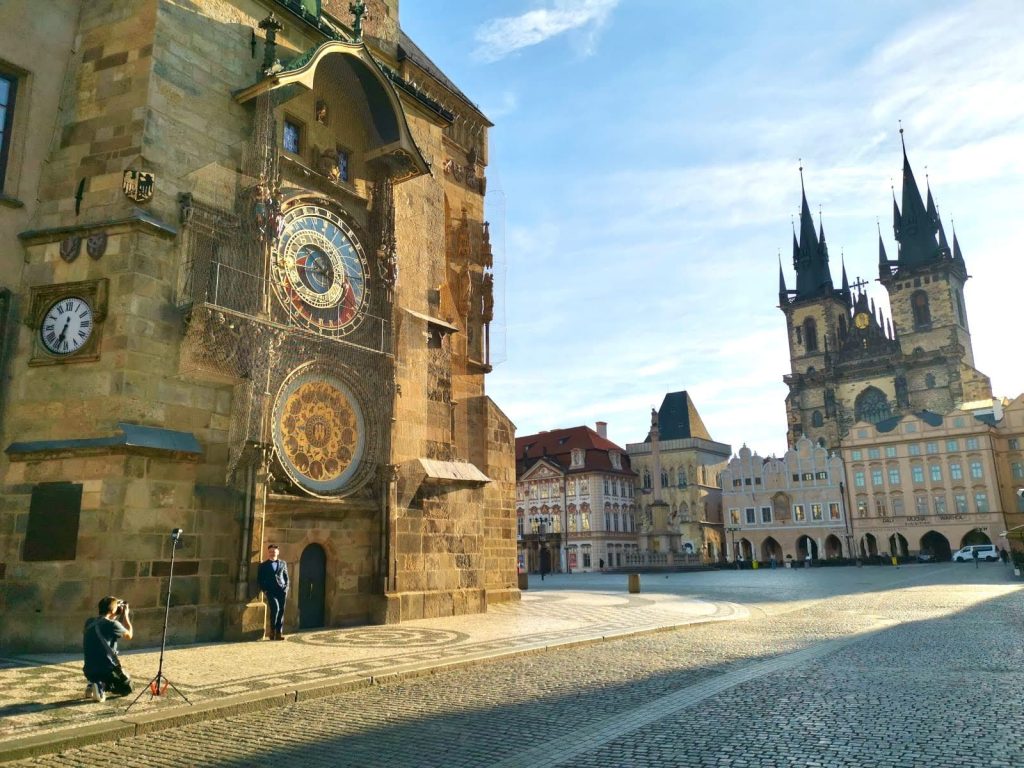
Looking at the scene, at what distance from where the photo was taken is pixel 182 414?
45.6ft

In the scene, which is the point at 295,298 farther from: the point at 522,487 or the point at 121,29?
the point at 522,487

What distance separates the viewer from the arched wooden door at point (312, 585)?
1589cm

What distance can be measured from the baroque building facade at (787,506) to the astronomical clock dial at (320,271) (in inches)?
2851

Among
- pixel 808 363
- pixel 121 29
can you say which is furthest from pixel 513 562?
pixel 808 363

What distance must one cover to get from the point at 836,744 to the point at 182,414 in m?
11.8

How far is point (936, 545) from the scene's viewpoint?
7812 centimetres

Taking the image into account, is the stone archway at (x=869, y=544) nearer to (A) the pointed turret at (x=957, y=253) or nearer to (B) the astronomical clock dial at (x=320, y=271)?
(A) the pointed turret at (x=957, y=253)

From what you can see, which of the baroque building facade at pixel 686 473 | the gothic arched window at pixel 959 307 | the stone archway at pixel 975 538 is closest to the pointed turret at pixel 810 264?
the gothic arched window at pixel 959 307

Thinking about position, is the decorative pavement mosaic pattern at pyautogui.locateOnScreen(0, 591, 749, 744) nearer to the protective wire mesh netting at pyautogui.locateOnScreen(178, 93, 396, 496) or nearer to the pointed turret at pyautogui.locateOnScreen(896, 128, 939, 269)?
the protective wire mesh netting at pyautogui.locateOnScreen(178, 93, 396, 496)

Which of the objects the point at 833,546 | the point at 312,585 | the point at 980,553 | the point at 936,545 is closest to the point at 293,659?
the point at 312,585

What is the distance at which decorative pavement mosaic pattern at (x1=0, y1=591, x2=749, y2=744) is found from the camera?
26.1 feet

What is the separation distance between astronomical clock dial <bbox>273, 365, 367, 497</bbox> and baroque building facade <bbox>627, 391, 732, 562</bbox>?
222 ft

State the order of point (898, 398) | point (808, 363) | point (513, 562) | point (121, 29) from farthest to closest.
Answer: point (808, 363) < point (898, 398) < point (513, 562) < point (121, 29)

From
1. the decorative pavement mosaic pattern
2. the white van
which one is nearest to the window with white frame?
the decorative pavement mosaic pattern
